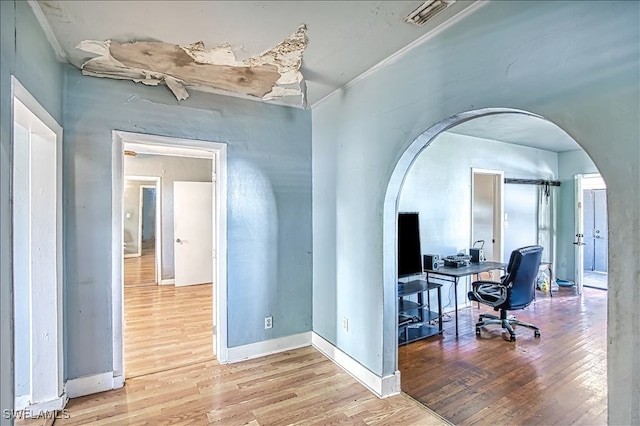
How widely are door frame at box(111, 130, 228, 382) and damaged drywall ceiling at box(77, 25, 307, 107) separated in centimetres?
44

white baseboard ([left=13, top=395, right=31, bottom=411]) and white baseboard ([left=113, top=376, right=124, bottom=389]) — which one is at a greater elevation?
white baseboard ([left=13, top=395, right=31, bottom=411])

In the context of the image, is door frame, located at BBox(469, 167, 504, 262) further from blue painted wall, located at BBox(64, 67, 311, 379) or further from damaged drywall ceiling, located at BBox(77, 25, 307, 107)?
damaged drywall ceiling, located at BBox(77, 25, 307, 107)

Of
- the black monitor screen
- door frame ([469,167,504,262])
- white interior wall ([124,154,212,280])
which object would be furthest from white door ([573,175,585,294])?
white interior wall ([124,154,212,280])

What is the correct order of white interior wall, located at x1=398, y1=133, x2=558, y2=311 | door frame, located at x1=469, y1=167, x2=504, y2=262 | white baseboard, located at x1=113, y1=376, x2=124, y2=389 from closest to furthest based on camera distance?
white baseboard, located at x1=113, y1=376, x2=124, y2=389 → white interior wall, located at x1=398, y1=133, x2=558, y2=311 → door frame, located at x1=469, y1=167, x2=504, y2=262

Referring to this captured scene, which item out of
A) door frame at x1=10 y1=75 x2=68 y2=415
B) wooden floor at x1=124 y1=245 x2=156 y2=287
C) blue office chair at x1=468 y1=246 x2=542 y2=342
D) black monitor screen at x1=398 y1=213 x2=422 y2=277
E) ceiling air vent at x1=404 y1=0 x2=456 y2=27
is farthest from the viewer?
wooden floor at x1=124 y1=245 x2=156 y2=287

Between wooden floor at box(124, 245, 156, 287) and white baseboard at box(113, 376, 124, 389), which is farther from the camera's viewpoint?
wooden floor at box(124, 245, 156, 287)

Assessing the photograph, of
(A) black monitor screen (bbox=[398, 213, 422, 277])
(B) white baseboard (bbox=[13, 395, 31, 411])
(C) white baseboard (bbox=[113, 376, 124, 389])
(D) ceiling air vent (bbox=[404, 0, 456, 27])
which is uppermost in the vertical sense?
(D) ceiling air vent (bbox=[404, 0, 456, 27])

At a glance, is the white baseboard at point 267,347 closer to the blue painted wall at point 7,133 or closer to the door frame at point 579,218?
the blue painted wall at point 7,133

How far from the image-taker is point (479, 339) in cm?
344

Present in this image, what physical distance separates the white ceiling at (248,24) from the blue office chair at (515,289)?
2600 mm

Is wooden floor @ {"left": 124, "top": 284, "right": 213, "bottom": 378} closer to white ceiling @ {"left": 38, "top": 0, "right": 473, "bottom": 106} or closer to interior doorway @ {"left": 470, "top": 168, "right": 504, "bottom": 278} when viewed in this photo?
white ceiling @ {"left": 38, "top": 0, "right": 473, "bottom": 106}

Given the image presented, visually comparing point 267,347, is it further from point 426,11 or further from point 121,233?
point 426,11

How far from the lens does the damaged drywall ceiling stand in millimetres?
2105

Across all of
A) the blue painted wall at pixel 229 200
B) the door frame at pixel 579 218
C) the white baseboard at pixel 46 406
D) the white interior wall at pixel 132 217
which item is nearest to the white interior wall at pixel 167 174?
the white interior wall at pixel 132 217
